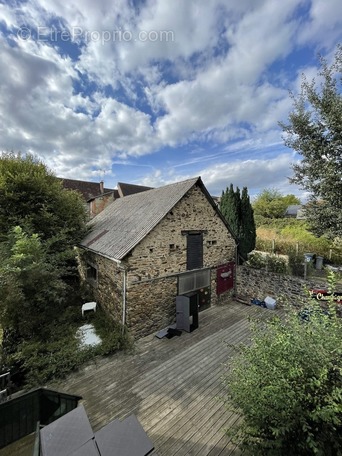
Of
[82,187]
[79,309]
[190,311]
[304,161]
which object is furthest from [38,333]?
[82,187]

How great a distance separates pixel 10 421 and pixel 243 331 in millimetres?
8042

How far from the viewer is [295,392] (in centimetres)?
280

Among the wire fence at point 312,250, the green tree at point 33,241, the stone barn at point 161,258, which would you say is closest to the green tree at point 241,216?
the wire fence at point 312,250

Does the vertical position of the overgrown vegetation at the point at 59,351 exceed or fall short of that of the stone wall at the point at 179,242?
it falls short

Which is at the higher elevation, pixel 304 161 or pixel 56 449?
pixel 304 161

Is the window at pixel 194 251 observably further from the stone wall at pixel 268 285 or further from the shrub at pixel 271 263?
the shrub at pixel 271 263

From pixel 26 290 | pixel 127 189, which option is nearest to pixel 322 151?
pixel 26 290

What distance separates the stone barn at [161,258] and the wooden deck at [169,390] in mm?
1452

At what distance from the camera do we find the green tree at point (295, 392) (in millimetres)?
2637

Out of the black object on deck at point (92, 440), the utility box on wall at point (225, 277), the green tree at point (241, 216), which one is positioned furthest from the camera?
the green tree at point (241, 216)

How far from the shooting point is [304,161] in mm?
12922

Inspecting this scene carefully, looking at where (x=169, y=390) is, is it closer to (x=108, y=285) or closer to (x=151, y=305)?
(x=151, y=305)

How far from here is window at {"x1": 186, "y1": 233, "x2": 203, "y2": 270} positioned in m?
10.2

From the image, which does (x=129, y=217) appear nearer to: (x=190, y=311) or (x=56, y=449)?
(x=190, y=311)
